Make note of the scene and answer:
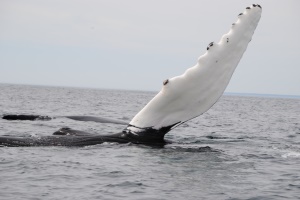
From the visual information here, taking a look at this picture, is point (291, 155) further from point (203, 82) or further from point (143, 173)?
point (203, 82)

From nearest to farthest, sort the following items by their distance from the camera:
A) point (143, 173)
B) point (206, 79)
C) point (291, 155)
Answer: point (206, 79) < point (143, 173) < point (291, 155)

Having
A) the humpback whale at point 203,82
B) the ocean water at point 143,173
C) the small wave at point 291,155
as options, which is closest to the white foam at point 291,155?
the small wave at point 291,155

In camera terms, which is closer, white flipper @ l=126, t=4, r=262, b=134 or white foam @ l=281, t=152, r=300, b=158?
white flipper @ l=126, t=4, r=262, b=134

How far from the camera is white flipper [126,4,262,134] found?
8578 millimetres

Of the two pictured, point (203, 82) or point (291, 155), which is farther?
point (291, 155)

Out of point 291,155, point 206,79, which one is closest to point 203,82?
point 206,79

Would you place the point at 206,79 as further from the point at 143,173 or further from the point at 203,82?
the point at 143,173

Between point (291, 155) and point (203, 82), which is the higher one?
point (203, 82)

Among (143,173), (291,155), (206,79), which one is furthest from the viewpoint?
(291,155)

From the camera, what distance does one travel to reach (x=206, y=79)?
342 inches

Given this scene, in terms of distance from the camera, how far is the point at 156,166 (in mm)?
9523

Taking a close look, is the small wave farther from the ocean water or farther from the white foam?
the ocean water

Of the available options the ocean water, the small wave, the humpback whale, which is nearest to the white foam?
the small wave

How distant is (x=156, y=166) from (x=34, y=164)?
2190 mm
